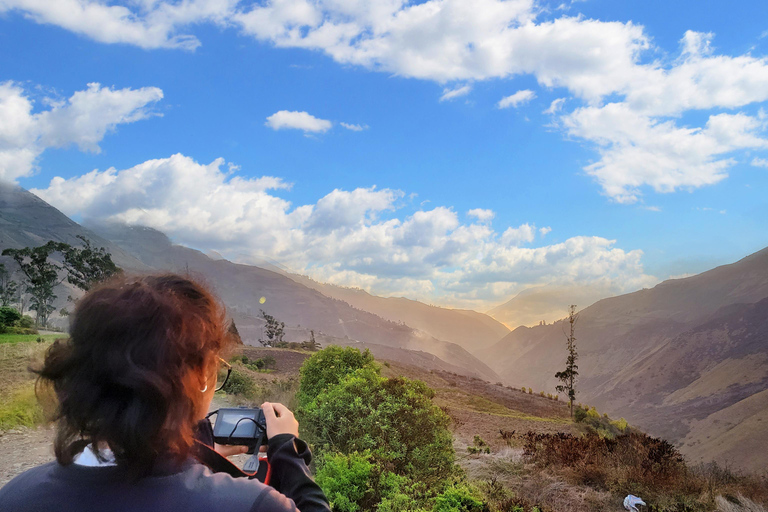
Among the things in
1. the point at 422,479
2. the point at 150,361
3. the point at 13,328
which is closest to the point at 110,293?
the point at 150,361

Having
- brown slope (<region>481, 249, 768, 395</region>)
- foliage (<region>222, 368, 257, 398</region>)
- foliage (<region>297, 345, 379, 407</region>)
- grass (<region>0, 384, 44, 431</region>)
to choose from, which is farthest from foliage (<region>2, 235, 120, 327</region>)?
brown slope (<region>481, 249, 768, 395</region>)

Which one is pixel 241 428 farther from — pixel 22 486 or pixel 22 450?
pixel 22 450

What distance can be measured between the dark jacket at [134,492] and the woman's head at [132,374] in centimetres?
4

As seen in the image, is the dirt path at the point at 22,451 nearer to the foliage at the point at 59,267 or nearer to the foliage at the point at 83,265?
the foliage at the point at 59,267

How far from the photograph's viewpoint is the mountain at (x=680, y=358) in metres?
42.0

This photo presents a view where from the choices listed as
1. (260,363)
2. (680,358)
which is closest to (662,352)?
(680,358)

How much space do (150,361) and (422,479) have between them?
537cm

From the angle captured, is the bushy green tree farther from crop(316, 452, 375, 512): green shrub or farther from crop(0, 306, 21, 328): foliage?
crop(0, 306, 21, 328): foliage

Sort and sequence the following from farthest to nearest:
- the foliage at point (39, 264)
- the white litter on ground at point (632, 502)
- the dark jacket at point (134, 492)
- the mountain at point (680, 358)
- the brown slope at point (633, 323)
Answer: the brown slope at point (633, 323) < the mountain at point (680, 358) < the foliage at point (39, 264) < the white litter on ground at point (632, 502) < the dark jacket at point (134, 492)

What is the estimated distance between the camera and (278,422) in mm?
1542

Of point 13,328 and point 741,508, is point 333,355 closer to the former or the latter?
point 741,508

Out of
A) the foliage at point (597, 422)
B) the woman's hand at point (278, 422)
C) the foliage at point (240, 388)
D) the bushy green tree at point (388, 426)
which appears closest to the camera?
the woman's hand at point (278, 422)

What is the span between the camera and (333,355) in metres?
8.23

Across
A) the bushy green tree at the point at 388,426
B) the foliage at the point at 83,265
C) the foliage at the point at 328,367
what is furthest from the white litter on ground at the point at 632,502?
the foliage at the point at 83,265
